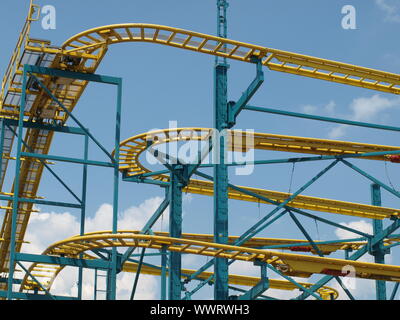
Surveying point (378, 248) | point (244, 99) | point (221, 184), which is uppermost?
point (244, 99)

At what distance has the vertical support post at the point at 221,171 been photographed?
2450 centimetres

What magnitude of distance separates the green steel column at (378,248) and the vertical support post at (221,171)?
10.7 metres

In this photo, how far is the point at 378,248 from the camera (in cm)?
3347

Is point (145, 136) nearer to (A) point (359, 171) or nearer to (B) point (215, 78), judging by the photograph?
(B) point (215, 78)

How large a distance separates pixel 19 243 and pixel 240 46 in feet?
54.4

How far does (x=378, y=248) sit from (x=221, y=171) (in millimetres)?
10896

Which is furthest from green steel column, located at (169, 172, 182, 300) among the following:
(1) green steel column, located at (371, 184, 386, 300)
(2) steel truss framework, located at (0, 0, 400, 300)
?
(1) green steel column, located at (371, 184, 386, 300)

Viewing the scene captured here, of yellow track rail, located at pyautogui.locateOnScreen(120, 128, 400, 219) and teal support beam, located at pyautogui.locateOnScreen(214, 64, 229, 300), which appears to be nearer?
teal support beam, located at pyautogui.locateOnScreen(214, 64, 229, 300)

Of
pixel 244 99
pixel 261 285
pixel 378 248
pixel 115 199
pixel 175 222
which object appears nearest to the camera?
pixel 261 285

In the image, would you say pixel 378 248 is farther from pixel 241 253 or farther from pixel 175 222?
pixel 241 253

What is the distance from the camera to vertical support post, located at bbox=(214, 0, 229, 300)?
2450 cm

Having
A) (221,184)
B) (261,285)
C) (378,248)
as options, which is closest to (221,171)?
(221,184)

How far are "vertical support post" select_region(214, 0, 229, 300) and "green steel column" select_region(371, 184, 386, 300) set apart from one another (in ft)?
35.2

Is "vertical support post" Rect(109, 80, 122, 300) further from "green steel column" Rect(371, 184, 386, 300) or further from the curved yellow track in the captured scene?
"green steel column" Rect(371, 184, 386, 300)
